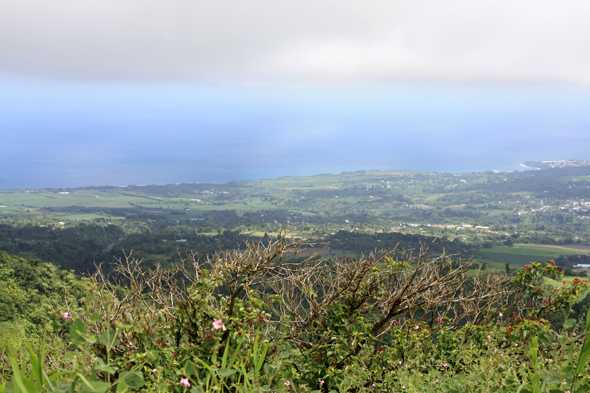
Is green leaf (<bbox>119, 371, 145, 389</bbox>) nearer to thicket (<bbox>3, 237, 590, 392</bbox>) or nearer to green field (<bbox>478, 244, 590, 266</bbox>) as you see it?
thicket (<bbox>3, 237, 590, 392</bbox>)

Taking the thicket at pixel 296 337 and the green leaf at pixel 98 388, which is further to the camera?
the thicket at pixel 296 337

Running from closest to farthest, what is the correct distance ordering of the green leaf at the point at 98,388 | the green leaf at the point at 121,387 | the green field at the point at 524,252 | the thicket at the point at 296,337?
the green leaf at the point at 98,388 < the green leaf at the point at 121,387 < the thicket at the point at 296,337 < the green field at the point at 524,252

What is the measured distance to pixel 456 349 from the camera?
3.11m

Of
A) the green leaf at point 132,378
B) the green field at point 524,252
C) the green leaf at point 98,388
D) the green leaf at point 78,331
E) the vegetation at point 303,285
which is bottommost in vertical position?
the green field at point 524,252

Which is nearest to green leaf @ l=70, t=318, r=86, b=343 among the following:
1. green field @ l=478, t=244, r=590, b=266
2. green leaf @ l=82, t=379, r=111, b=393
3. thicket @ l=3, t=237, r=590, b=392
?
thicket @ l=3, t=237, r=590, b=392

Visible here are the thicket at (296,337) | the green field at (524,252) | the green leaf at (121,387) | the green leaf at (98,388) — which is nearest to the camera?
the green leaf at (98,388)

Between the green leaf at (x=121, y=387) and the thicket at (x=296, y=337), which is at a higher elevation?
the green leaf at (x=121, y=387)

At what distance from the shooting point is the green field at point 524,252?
29.7 m

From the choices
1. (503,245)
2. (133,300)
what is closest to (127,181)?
(503,245)

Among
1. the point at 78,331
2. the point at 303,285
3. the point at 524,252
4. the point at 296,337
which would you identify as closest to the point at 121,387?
the point at 78,331

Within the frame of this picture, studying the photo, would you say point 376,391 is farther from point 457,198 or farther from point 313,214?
point 457,198

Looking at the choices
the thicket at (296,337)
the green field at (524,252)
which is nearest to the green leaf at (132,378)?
the thicket at (296,337)

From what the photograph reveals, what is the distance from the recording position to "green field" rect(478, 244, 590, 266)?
97.3 ft

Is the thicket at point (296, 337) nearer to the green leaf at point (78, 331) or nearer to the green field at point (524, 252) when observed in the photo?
the green leaf at point (78, 331)
